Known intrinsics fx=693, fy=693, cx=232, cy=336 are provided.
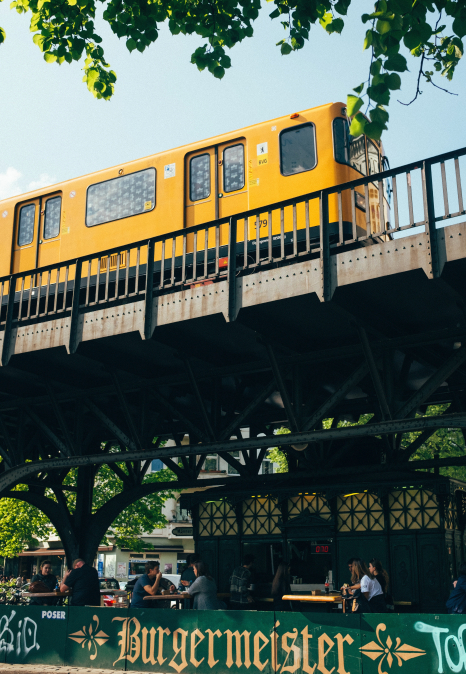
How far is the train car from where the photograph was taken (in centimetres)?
1215

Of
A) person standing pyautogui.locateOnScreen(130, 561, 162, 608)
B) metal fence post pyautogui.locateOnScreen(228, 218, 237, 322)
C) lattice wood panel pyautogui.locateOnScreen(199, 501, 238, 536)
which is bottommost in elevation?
person standing pyautogui.locateOnScreen(130, 561, 162, 608)

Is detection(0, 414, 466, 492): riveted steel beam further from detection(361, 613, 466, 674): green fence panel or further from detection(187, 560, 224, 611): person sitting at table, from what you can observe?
detection(361, 613, 466, 674): green fence panel

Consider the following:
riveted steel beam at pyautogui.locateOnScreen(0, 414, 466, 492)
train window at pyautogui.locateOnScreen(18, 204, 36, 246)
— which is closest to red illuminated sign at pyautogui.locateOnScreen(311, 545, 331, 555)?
riveted steel beam at pyautogui.locateOnScreen(0, 414, 466, 492)

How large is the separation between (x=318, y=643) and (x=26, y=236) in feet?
36.8

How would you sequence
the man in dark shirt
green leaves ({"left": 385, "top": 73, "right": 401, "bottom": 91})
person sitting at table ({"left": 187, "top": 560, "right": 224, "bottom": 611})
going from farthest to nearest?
the man in dark shirt, person sitting at table ({"left": 187, "top": 560, "right": 224, "bottom": 611}), green leaves ({"left": 385, "top": 73, "right": 401, "bottom": 91})

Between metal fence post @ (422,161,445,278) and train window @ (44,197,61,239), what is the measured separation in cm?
912

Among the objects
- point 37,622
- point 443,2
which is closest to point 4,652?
point 37,622

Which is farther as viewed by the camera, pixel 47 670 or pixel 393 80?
pixel 47 670

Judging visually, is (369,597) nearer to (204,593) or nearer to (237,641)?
(204,593)

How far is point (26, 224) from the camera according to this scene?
1559 centimetres

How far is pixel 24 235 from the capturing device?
15562 mm

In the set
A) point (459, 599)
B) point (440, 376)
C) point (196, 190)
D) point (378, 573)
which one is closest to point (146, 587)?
point (378, 573)

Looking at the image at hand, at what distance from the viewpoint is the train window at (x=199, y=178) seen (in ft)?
43.6

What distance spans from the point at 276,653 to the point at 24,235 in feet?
36.1
